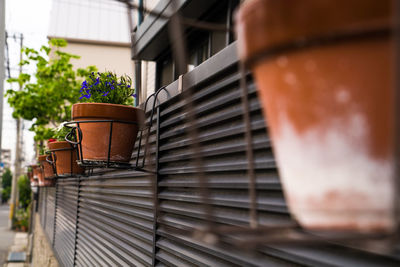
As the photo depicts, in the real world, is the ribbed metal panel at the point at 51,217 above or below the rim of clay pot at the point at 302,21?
below

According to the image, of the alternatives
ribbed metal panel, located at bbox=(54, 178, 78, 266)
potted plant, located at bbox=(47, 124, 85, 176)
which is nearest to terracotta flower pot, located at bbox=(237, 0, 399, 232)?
potted plant, located at bbox=(47, 124, 85, 176)

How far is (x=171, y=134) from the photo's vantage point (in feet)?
9.29

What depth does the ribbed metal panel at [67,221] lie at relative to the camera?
680cm

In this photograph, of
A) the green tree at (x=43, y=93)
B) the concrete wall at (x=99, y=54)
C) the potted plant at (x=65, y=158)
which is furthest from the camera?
the concrete wall at (x=99, y=54)

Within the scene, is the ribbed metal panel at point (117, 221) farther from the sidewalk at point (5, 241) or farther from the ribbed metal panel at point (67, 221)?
the sidewalk at point (5, 241)

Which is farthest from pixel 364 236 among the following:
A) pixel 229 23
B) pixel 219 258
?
pixel 229 23

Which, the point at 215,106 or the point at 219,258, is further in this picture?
the point at 215,106

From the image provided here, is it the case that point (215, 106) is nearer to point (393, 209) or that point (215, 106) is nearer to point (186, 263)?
point (186, 263)

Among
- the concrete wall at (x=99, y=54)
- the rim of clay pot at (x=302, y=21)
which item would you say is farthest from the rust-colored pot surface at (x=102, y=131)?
the concrete wall at (x=99, y=54)

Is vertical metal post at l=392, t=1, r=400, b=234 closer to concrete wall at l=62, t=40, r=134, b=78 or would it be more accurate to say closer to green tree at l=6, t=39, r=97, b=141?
green tree at l=6, t=39, r=97, b=141

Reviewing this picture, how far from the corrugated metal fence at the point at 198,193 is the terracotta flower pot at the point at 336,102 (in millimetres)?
175

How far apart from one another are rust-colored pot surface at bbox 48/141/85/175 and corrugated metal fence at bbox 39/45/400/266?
43 cm

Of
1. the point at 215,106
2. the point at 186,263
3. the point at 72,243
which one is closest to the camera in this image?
the point at 215,106

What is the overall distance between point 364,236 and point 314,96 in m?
0.19
